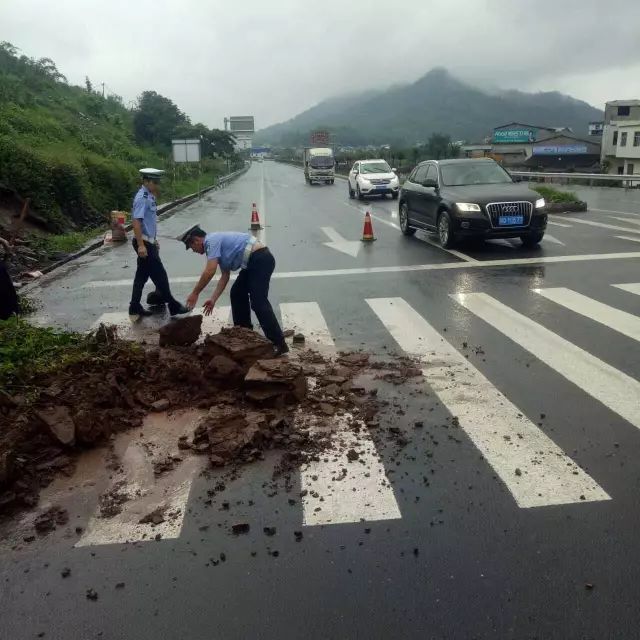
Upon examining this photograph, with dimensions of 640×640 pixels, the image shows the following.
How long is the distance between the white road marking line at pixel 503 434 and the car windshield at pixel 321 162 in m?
40.7

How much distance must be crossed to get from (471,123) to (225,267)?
181 meters

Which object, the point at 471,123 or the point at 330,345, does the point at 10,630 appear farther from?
the point at 471,123

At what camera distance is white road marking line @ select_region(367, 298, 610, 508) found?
153 inches

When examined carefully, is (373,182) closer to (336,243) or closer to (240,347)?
(336,243)

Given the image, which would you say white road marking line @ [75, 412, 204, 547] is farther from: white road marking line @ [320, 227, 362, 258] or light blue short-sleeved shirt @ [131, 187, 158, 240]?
white road marking line @ [320, 227, 362, 258]

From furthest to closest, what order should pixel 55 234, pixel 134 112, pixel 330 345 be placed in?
pixel 134 112, pixel 55 234, pixel 330 345

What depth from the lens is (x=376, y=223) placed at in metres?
19.2

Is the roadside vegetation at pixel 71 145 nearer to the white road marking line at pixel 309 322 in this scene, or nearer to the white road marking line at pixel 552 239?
the white road marking line at pixel 309 322

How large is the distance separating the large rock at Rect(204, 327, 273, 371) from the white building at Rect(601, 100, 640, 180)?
65289mm

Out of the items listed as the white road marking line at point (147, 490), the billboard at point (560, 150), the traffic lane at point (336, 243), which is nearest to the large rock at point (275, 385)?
the white road marking line at point (147, 490)

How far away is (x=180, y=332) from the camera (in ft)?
22.1

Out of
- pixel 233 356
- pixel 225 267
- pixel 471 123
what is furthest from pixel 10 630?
pixel 471 123

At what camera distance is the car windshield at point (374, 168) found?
31094 millimetres

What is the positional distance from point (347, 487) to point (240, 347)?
2121 mm
